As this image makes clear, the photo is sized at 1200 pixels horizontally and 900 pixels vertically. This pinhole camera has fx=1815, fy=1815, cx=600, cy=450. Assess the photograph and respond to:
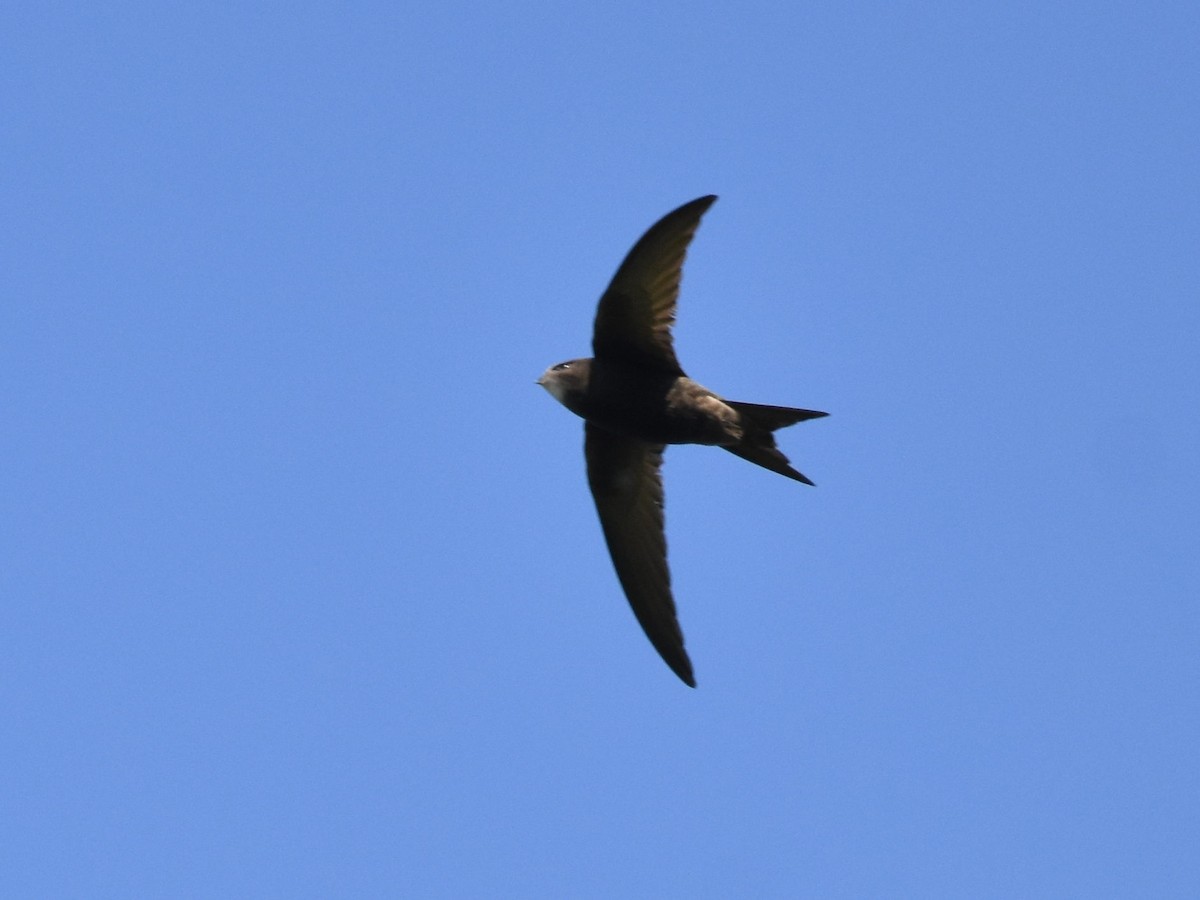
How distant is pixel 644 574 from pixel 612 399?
1205 millimetres

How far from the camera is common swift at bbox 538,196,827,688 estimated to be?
923 centimetres

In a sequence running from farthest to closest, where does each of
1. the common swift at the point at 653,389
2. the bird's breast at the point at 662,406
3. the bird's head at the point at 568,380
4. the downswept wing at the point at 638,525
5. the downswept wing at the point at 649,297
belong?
1. the downswept wing at the point at 638,525
2. the bird's head at the point at 568,380
3. the bird's breast at the point at 662,406
4. the common swift at the point at 653,389
5. the downswept wing at the point at 649,297

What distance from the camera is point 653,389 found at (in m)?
9.55

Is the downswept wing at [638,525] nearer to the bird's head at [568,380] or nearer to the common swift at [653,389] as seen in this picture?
the common swift at [653,389]

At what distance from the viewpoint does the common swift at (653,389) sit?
923 centimetres

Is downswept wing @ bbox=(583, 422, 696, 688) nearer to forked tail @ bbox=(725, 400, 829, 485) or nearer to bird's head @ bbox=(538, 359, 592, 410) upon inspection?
bird's head @ bbox=(538, 359, 592, 410)

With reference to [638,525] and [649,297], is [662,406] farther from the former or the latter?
[638,525]

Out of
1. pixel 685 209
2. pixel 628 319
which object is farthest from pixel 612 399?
pixel 685 209

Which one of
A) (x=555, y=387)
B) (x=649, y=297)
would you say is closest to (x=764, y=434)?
(x=649, y=297)

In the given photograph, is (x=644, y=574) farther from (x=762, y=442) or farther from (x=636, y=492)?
(x=762, y=442)

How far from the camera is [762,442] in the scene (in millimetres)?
9516

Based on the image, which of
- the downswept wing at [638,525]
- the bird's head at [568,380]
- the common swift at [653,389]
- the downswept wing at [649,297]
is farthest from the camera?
the downswept wing at [638,525]

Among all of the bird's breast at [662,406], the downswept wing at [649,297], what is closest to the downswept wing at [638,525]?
the bird's breast at [662,406]

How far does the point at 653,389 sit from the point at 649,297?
19.8 inches
